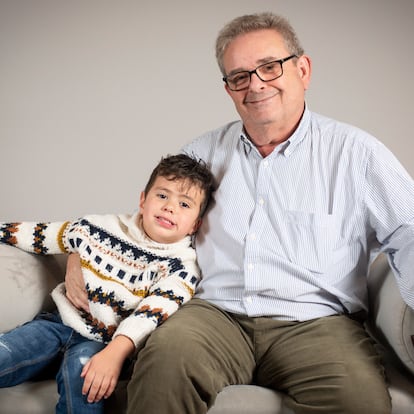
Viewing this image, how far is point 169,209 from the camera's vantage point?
2.13 metres

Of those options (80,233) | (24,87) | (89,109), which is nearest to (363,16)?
(89,109)

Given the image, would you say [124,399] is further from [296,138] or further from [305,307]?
[296,138]

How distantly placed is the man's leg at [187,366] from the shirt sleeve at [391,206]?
522mm

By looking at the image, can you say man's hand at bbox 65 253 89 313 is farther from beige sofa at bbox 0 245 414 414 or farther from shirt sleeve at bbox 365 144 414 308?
shirt sleeve at bbox 365 144 414 308

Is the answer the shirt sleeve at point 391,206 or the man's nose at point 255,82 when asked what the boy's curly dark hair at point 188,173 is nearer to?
the man's nose at point 255,82

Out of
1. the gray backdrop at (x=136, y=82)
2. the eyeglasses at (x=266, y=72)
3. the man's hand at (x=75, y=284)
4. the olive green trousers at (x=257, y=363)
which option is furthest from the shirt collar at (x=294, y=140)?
the gray backdrop at (x=136, y=82)

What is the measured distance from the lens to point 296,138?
2.18 m

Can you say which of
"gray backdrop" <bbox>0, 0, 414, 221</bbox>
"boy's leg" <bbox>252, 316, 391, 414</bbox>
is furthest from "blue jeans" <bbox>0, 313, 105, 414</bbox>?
"gray backdrop" <bbox>0, 0, 414, 221</bbox>

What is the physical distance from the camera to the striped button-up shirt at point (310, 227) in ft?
6.68

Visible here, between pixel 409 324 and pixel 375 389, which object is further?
pixel 409 324

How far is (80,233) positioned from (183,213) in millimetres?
341

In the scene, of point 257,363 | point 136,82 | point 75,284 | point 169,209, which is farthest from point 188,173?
point 136,82

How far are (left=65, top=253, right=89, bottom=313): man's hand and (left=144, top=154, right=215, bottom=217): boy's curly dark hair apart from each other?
1.07ft

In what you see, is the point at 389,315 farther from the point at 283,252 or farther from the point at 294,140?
the point at 294,140
